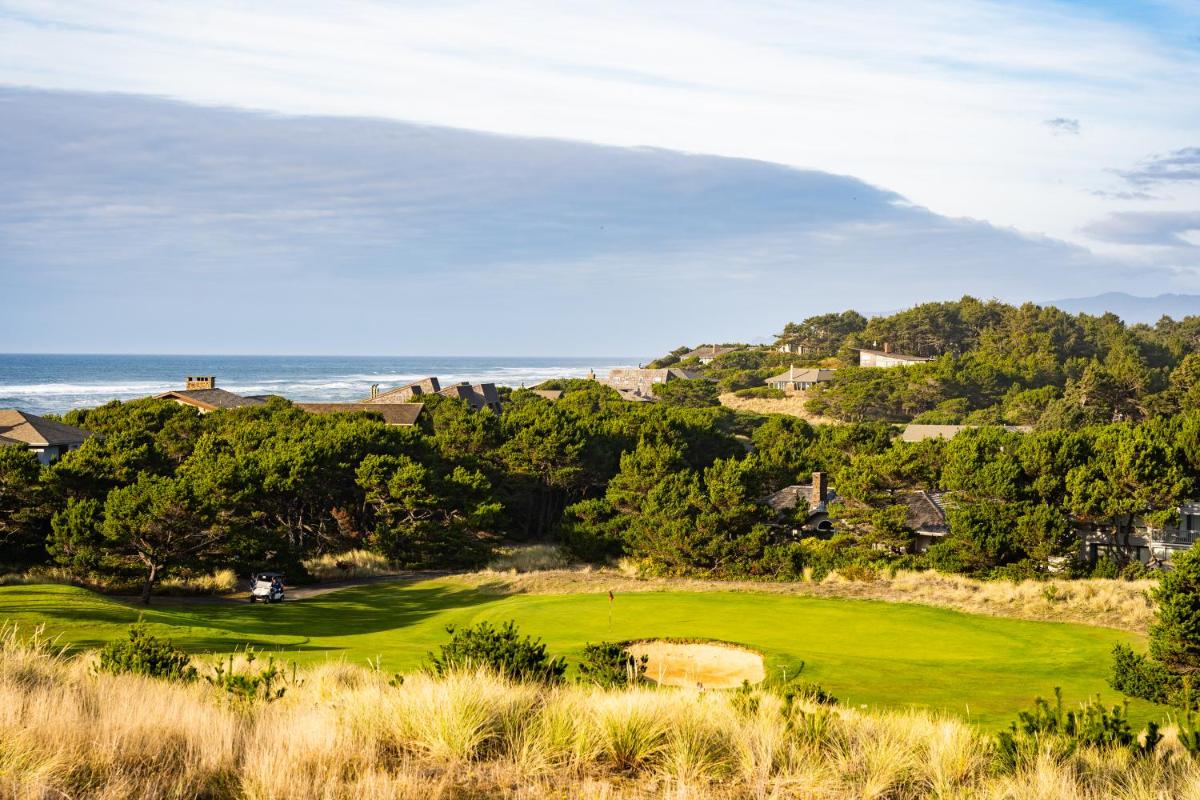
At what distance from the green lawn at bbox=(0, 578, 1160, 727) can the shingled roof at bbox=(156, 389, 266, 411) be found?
4041cm

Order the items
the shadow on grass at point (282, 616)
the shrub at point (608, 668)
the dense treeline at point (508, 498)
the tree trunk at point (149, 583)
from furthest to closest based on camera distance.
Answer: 1. the dense treeline at point (508, 498)
2. the tree trunk at point (149, 583)
3. the shadow on grass at point (282, 616)
4. the shrub at point (608, 668)

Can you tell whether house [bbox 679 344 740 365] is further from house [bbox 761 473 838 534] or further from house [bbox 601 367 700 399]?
house [bbox 761 473 838 534]

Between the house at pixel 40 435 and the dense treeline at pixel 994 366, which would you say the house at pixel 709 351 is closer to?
the dense treeline at pixel 994 366

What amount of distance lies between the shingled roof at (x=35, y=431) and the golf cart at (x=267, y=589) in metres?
22.9

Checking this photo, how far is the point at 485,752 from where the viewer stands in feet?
24.2

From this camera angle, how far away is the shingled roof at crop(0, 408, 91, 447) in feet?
156

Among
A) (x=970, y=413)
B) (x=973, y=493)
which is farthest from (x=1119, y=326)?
(x=973, y=493)

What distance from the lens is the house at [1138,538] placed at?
40.3 meters

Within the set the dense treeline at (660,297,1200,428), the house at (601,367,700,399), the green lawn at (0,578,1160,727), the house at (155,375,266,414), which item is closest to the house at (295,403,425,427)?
the house at (155,375,266,414)

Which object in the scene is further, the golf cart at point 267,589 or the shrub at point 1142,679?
the golf cart at point 267,589

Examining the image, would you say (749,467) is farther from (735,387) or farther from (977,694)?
(735,387)

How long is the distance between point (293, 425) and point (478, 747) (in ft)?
158

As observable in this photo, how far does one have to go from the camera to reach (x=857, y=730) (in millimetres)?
8242

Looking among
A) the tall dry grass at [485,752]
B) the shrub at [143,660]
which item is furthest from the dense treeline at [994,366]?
the shrub at [143,660]
